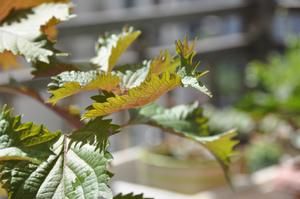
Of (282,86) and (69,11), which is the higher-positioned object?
(282,86)

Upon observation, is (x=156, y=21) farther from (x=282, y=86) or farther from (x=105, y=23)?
(x=282, y=86)

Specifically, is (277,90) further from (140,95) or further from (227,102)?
(140,95)

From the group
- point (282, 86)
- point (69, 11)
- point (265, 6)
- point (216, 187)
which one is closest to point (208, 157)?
point (216, 187)

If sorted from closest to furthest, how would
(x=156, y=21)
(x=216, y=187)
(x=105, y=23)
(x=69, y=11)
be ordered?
(x=69, y=11), (x=216, y=187), (x=105, y=23), (x=156, y=21)

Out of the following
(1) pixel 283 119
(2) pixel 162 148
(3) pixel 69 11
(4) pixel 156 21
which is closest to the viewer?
(3) pixel 69 11

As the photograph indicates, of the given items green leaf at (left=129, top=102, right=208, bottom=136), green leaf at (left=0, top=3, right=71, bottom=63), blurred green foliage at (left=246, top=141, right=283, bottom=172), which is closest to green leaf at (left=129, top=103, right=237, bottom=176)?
green leaf at (left=129, top=102, right=208, bottom=136)

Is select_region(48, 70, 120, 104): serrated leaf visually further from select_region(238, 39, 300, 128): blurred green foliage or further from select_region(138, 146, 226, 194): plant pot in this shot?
select_region(238, 39, 300, 128): blurred green foliage

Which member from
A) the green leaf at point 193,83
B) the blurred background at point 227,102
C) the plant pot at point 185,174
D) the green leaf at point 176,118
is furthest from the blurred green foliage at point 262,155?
the green leaf at point 193,83

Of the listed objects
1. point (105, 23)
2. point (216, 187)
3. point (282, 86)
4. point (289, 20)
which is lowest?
point (216, 187)
